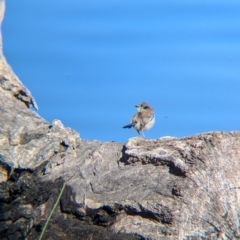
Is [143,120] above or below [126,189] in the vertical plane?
above

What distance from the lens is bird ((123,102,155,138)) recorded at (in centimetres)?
709

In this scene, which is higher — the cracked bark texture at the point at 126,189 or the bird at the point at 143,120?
the bird at the point at 143,120

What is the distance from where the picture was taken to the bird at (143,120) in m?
7.09

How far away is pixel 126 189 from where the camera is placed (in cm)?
353

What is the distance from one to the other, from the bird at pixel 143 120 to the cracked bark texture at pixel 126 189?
311 centimetres

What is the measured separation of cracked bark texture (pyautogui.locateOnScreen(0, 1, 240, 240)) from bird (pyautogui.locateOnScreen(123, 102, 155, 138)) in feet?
10.2

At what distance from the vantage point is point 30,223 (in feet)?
11.7

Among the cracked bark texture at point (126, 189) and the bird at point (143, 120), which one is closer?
the cracked bark texture at point (126, 189)

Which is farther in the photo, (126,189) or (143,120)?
(143,120)

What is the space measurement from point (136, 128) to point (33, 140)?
3166mm

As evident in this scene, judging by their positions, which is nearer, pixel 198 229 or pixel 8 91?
pixel 198 229

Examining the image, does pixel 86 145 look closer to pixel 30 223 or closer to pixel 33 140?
pixel 33 140

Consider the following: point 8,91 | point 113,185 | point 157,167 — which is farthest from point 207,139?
point 8,91

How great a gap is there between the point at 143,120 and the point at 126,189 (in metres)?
3.62
